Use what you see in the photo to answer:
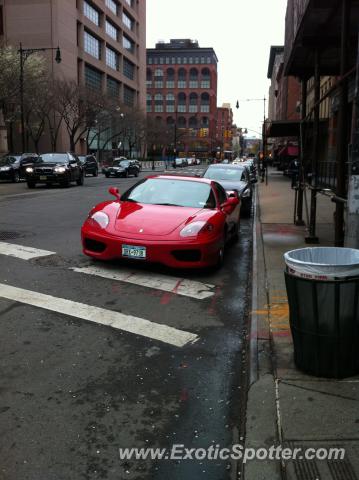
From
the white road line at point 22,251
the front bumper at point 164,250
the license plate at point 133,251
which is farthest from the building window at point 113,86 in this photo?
the license plate at point 133,251

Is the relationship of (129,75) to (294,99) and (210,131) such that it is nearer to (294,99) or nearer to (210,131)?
(294,99)

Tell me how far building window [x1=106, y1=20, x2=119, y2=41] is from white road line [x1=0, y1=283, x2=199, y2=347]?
77.2m

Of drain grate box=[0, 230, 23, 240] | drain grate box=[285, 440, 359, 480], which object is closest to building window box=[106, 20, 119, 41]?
drain grate box=[0, 230, 23, 240]

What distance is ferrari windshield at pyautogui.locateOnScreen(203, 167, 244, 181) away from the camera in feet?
53.8

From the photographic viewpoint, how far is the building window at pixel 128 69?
8772 cm

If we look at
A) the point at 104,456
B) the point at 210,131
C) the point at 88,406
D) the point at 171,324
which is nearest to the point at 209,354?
the point at 171,324

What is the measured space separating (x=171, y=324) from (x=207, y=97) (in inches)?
6121

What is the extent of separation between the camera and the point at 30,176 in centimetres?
2444

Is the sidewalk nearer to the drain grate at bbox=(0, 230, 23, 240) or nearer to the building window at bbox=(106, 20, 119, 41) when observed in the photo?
the drain grate at bbox=(0, 230, 23, 240)

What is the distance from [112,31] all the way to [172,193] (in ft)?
257

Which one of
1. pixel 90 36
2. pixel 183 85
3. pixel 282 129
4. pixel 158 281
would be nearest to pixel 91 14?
pixel 90 36

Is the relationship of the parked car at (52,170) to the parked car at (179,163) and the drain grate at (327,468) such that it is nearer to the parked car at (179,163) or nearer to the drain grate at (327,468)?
the drain grate at (327,468)

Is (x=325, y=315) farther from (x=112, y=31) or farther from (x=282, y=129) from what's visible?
(x=112, y=31)

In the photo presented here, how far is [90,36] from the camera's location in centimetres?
7019
